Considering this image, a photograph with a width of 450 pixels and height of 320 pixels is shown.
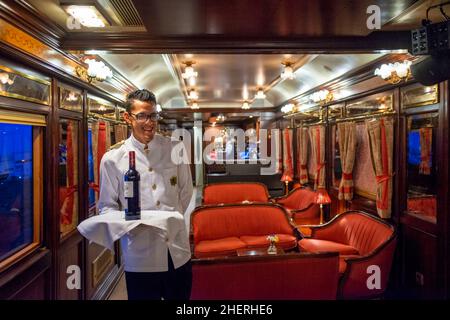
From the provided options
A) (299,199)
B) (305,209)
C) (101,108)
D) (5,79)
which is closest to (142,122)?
(5,79)

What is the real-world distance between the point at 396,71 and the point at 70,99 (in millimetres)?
3268

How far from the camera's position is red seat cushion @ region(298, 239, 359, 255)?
3.79m

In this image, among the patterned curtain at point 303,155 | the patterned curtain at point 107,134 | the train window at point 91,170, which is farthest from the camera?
the patterned curtain at point 303,155

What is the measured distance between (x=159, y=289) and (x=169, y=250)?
0.69 feet

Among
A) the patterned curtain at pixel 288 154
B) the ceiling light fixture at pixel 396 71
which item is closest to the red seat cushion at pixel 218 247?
the ceiling light fixture at pixel 396 71

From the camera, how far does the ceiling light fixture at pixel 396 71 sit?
3.33 m

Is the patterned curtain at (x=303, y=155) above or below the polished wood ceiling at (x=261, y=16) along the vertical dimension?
below

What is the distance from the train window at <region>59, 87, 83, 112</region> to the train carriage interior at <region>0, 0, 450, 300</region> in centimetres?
2

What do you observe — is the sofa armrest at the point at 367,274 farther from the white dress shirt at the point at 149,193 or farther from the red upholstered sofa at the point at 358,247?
the white dress shirt at the point at 149,193

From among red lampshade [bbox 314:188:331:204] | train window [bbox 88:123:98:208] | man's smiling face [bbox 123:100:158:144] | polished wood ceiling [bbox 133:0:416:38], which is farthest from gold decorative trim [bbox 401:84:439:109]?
train window [bbox 88:123:98:208]

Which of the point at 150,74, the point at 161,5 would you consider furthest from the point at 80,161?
the point at 150,74

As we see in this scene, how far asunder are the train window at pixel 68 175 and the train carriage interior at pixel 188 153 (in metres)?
0.02

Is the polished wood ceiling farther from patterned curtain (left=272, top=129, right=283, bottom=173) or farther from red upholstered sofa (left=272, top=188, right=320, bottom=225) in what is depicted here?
patterned curtain (left=272, top=129, right=283, bottom=173)
